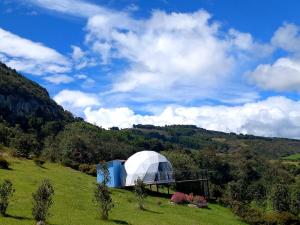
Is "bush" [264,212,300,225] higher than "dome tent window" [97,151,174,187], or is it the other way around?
"dome tent window" [97,151,174,187]

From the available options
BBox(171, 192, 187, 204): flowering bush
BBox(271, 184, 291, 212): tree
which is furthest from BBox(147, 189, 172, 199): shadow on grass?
BBox(271, 184, 291, 212): tree

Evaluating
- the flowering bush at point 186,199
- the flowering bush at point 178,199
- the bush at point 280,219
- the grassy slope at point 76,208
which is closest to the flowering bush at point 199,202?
the flowering bush at point 186,199

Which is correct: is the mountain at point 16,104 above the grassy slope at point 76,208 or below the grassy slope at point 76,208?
above

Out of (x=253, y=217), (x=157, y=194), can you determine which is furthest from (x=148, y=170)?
(x=253, y=217)

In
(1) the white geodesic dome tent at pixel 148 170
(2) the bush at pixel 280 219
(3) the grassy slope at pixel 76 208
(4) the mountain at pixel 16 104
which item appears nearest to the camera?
(3) the grassy slope at pixel 76 208

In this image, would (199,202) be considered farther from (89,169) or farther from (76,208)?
(76,208)

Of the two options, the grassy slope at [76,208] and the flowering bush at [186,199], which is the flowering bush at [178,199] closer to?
the flowering bush at [186,199]

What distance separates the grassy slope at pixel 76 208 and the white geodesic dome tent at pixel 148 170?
29.1ft

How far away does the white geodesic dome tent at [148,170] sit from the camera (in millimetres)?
71750

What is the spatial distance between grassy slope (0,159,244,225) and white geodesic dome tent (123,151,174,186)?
29.1ft

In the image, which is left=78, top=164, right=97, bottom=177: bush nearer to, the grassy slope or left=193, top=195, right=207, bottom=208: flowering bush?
the grassy slope

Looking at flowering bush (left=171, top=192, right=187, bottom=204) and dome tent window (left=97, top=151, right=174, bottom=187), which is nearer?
flowering bush (left=171, top=192, right=187, bottom=204)

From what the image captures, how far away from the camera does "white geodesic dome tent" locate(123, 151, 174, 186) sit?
71.8m

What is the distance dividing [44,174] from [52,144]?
5469 centimetres
